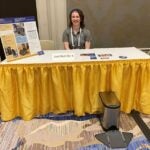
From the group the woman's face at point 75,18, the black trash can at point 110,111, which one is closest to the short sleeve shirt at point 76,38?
the woman's face at point 75,18

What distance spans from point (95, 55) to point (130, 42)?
1.32 meters

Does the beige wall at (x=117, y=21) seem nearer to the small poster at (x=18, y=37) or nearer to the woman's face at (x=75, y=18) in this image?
the woman's face at (x=75, y=18)


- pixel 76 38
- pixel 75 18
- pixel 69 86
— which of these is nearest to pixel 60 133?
pixel 69 86

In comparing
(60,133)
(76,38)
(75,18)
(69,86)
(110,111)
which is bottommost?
(60,133)

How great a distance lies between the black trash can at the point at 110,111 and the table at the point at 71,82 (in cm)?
11

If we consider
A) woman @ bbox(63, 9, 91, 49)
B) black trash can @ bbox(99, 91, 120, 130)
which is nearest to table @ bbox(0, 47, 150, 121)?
black trash can @ bbox(99, 91, 120, 130)

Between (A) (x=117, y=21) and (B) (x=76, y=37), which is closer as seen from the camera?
(B) (x=76, y=37)

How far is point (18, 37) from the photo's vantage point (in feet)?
7.16

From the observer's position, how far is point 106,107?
80.0 inches

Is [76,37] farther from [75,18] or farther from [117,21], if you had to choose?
[117,21]

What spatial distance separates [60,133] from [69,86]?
1.49 feet

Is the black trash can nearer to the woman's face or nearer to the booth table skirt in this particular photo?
the booth table skirt

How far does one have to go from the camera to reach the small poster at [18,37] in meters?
2.11

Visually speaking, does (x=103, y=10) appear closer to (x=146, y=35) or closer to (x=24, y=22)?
(x=146, y=35)
